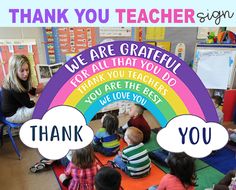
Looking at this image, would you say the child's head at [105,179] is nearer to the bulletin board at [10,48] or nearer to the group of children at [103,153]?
the group of children at [103,153]

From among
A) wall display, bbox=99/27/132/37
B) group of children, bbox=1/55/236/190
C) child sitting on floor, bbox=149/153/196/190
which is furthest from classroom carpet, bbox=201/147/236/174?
wall display, bbox=99/27/132/37

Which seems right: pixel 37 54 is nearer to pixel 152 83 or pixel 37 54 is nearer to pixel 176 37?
pixel 176 37

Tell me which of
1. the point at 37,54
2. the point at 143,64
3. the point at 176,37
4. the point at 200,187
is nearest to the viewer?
the point at 143,64

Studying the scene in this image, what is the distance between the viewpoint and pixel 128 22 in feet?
1.84

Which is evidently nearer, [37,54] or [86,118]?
[86,118]

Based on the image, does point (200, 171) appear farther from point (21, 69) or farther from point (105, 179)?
point (21, 69)

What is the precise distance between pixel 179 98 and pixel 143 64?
0.41 ft

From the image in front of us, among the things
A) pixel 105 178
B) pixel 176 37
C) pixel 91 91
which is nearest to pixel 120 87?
pixel 91 91

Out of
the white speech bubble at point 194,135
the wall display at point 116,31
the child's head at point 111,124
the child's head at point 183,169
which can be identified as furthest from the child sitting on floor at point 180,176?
the child's head at point 111,124

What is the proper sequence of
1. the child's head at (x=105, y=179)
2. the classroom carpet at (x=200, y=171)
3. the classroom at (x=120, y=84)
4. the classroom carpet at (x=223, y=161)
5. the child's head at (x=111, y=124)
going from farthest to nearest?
the classroom carpet at (x=223, y=161) < the classroom carpet at (x=200, y=171) < the child's head at (x=111, y=124) < the child's head at (x=105, y=179) < the classroom at (x=120, y=84)

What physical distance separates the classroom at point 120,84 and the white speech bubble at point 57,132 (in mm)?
13

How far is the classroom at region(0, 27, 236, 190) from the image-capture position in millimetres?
552

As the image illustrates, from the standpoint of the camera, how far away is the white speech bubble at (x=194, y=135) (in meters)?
0.59

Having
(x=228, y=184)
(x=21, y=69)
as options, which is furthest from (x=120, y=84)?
(x=228, y=184)
